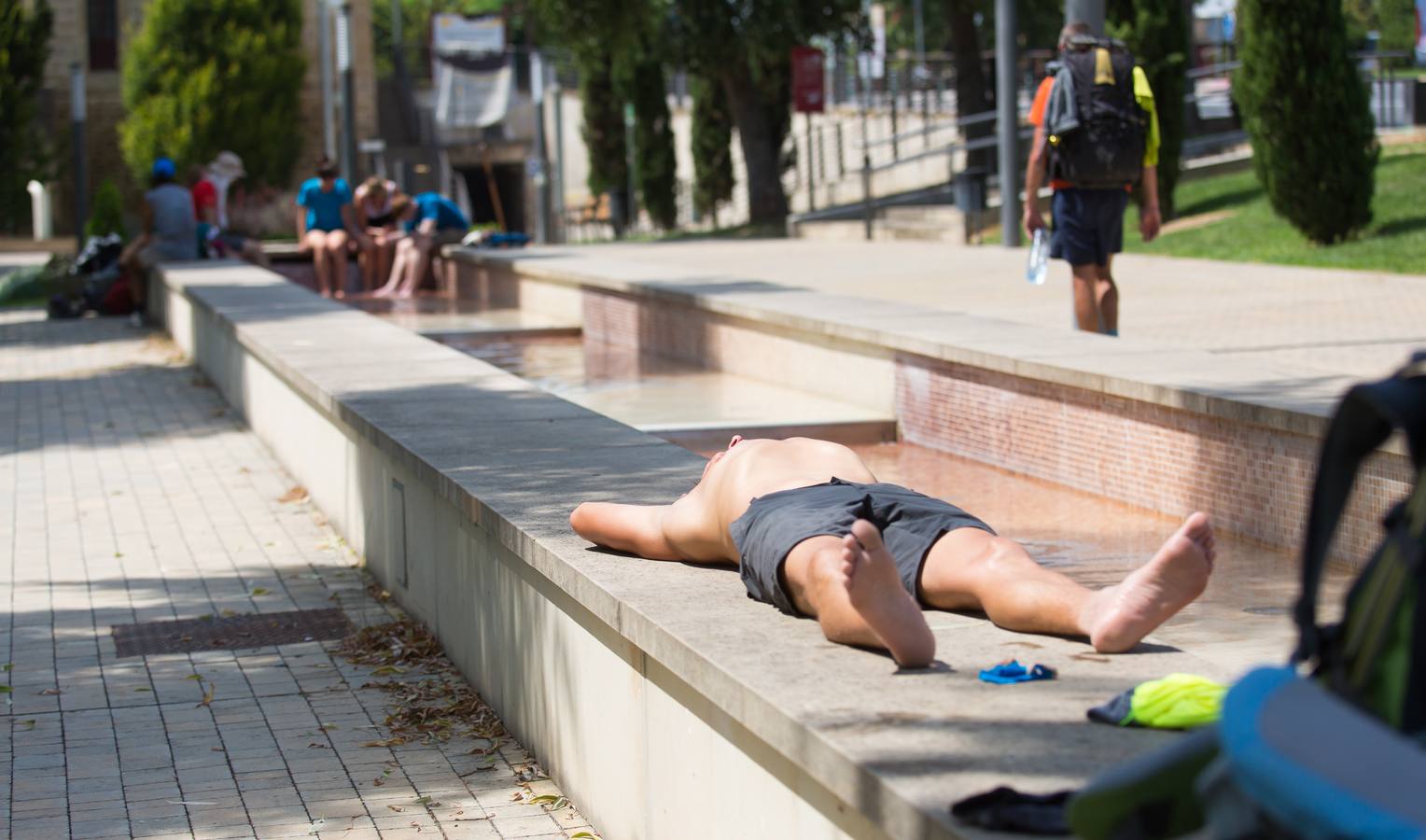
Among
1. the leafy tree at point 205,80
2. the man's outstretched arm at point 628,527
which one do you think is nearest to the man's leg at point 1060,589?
the man's outstretched arm at point 628,527

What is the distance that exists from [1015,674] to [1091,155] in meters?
6.55

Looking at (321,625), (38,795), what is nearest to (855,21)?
(321,625)

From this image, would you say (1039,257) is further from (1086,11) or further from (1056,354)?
(1056,354)

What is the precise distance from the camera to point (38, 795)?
4.61 meters

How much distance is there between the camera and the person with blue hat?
19297 mm

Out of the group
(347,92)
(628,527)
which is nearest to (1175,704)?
(628,527)

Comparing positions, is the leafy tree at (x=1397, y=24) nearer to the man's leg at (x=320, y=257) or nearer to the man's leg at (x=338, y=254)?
the man's leg at (x=338, y=254)

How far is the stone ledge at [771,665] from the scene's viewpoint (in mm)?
2818

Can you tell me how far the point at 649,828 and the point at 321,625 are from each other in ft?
9.28

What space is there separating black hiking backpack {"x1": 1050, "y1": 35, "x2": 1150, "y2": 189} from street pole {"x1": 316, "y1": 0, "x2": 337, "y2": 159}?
38.3 m

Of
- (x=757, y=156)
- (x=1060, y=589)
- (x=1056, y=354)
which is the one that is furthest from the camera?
(x=757, y=156)

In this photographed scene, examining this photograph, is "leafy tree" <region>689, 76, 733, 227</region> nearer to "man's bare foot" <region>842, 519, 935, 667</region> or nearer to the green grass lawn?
the green grass lawn

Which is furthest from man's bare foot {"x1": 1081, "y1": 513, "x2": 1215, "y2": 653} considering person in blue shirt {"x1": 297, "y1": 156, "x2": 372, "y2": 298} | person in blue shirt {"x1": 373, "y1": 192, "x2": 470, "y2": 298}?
person in blue shirt {"x1": 373, "y1": 192, "x2": 470, "y2": 298}

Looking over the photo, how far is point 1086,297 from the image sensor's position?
9766 millimetres
